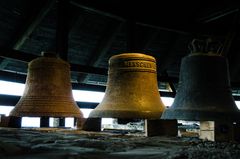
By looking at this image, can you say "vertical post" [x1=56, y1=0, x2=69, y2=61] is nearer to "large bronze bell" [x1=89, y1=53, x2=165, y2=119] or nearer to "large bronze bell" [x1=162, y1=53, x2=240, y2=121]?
"large bronze bell" [x1=89, y1=53, x2=165, y2=119]

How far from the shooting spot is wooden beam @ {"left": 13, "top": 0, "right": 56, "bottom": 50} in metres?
6.34

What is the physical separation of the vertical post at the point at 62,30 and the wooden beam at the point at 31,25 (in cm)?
126

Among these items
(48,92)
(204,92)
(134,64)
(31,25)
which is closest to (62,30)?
(48,92)

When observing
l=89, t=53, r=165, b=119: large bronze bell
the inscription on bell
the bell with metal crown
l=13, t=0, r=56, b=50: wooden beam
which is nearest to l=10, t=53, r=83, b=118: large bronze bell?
l=89, t=53, r=165, b=119: large bronze bell

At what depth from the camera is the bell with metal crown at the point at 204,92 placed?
276 centimetres

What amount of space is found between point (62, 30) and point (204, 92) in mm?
2538

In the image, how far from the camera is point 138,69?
3.62m

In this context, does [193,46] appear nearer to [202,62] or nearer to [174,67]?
[202,62]

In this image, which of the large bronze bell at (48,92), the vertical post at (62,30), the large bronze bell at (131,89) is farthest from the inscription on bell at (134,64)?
the vertical post at (62,30)

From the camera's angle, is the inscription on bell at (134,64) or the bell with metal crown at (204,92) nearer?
the bell with metal crown at (204,92)

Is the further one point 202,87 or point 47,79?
point 47,79

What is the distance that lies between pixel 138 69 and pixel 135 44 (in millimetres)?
1839

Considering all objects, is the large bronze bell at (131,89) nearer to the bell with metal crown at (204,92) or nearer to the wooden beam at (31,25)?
the bell with metal crown at (204,92)

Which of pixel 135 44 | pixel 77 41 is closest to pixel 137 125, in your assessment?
pixel 135 44
